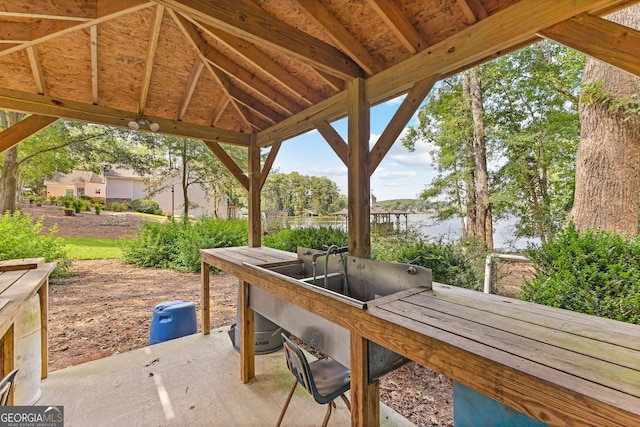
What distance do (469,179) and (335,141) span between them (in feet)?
21.7

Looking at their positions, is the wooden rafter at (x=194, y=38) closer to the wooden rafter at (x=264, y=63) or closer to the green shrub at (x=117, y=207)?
the wooden rafter at (x=264, y=63)

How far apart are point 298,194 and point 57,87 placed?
91.9ft

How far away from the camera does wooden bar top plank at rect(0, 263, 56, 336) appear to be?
152 centimetres

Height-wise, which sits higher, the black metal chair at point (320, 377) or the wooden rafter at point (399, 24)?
the wooden rafter at point (399, 24)

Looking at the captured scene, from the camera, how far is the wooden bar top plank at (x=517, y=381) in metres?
0.70

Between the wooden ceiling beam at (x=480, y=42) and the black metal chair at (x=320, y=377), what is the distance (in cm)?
214

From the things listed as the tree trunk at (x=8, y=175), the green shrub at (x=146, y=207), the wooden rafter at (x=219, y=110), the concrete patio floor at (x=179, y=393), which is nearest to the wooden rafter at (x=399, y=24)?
the wooden rafter at (x=219, y=110)

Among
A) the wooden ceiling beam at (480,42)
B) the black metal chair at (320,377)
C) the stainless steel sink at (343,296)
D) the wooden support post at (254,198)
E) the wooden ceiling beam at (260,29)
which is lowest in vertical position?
the black metal chair at (320,377)

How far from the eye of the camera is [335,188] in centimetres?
3441

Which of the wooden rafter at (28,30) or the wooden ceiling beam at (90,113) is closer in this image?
the wooden rafter at (28,30)

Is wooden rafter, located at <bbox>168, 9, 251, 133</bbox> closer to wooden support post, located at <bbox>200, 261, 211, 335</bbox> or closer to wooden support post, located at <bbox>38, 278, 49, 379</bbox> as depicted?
wooden support post, located at <bbox>200, 261, 211, 335</bbox>

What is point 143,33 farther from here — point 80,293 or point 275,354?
point 80,293

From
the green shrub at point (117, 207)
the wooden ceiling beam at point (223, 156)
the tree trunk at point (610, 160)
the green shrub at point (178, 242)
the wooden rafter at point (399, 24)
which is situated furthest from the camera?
the green shrub at point (117, 207)

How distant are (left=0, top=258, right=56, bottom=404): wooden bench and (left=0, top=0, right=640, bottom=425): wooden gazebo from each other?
1422 millimetres
